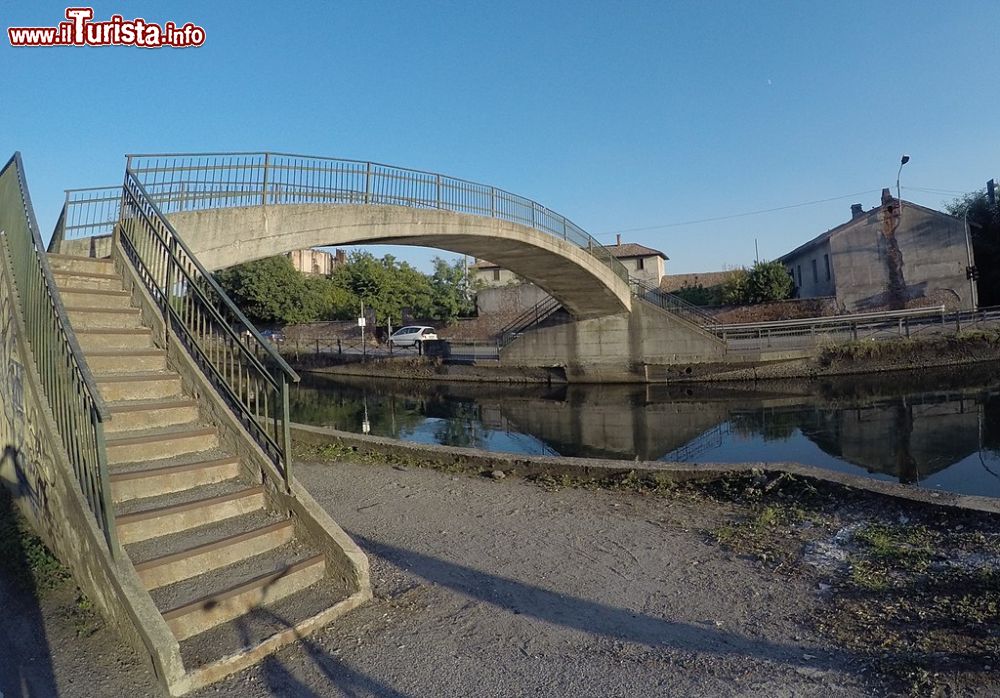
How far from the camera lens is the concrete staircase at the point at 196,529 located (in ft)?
11.1

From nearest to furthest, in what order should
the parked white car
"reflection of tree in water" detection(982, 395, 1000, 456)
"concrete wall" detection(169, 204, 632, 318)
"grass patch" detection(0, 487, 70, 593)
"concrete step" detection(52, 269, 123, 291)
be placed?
1. "grass patch" detection(0, 487, 70, 593)
2. "concrete step" detection(52, 269, 123, 291)
3. "concrete wall" detection(169, 204, 632, 318)
4. "reflection of tree in water" detection(982, 395, 1000, 456)
5. the parked white car

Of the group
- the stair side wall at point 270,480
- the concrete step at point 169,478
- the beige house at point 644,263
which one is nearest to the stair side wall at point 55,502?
the concrete step at point 169,478

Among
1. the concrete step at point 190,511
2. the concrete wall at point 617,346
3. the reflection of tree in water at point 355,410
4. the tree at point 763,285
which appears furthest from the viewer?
the tree at point 763,285

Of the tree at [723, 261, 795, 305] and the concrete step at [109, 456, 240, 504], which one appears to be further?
the tree at [723, 261, 795, 305]

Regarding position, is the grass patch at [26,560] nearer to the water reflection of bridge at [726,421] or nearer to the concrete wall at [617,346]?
the water reflection of bridge at [726,421]

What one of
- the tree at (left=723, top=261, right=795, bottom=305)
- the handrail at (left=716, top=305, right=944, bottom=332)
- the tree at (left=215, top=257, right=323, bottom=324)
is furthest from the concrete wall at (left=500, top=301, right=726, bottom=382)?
the tree at (left=215, top=257, right=323, bottom=324)

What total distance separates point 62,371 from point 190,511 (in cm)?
130

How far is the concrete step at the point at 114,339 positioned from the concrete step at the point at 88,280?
37.6 inches

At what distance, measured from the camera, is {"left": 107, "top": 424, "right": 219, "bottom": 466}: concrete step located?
4.38m

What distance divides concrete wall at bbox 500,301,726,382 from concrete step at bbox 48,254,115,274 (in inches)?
845

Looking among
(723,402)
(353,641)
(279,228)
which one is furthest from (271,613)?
(723,402)

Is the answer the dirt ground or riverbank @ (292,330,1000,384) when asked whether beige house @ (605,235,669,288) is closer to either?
riverbank @ (292,330,1000,384)

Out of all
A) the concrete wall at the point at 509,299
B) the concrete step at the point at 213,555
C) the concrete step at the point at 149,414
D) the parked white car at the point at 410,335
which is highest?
the concrete wall at the point at 509,299

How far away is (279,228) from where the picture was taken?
33.9ft
